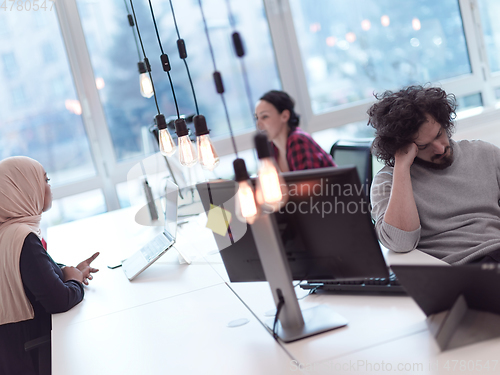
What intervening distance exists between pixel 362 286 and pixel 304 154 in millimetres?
1530

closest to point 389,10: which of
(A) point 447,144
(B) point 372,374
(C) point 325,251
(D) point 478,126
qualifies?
(D) point 478,126

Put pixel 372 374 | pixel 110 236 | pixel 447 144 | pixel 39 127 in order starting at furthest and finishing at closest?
pixel 39 127 < pixel 110 236 < pixel 447 144 < pixel 372 374

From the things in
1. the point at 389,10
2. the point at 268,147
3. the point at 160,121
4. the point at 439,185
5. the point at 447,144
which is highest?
the point at 389,10

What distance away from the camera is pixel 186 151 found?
188 cm

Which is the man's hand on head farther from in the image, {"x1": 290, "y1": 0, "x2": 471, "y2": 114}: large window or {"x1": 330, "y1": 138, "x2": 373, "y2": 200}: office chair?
{"x1": 290, "y1": 0, "x2": 471, "y2": 114}: large window

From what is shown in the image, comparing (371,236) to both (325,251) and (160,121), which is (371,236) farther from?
(160,121)

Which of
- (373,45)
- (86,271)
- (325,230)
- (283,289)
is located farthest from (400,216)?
(373,45)

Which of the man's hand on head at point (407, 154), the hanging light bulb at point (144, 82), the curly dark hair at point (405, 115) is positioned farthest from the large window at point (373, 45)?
the man's hand on head at point (407, 154)

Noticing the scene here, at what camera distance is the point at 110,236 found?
8.84 ft

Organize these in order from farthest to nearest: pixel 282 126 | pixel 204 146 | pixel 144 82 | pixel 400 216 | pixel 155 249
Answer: pixel 282 126
pixel 144 82
pixel 155 249
pixel 204 146
pixel 400 216

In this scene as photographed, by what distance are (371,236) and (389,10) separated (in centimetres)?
347

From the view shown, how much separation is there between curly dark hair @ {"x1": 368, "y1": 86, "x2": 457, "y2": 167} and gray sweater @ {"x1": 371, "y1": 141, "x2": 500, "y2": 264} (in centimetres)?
10

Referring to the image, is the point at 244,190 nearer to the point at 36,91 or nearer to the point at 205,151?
the point at 205,151

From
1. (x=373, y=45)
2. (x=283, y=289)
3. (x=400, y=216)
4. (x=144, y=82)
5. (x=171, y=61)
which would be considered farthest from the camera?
(x=373, y=45)
